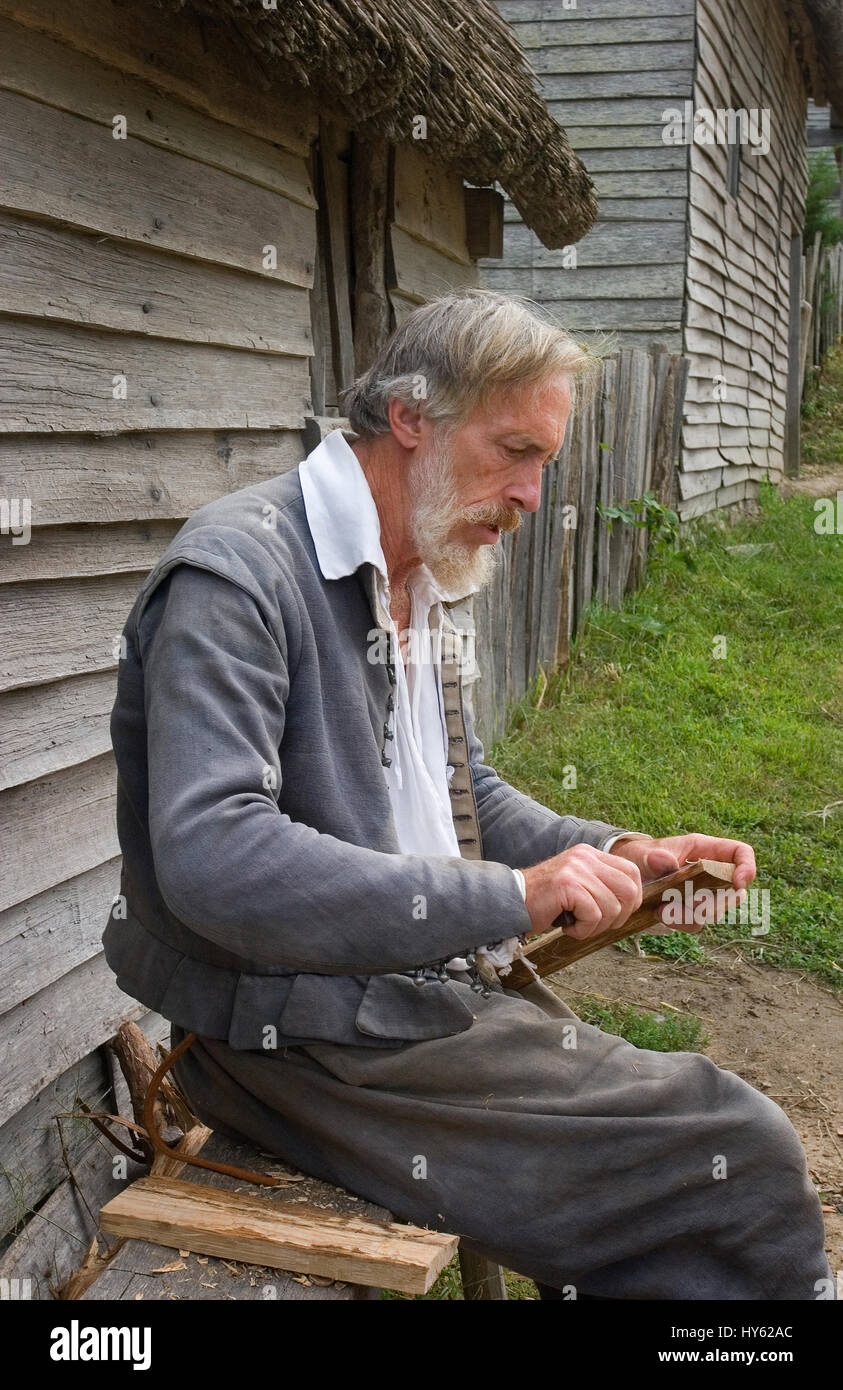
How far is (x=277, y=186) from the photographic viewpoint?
3424mm

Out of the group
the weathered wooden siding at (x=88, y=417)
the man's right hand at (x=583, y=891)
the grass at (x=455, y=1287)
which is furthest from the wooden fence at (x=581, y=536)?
the man's right hand at (x=583, y=891)

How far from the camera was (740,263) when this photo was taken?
10.0 meters

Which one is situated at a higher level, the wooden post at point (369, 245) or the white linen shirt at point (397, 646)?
the wooden post at point (369, 245)

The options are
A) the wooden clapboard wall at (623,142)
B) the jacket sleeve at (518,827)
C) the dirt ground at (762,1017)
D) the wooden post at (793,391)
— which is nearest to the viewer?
the jacket sleeve at (518,827)

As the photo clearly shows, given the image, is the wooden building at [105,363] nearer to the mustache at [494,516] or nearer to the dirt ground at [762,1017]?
the mustache at [494,516]

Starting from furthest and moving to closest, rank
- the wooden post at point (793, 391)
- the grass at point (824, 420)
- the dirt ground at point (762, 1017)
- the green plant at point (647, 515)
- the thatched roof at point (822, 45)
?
the grass at point (824, 420), the wooden post at point (793, 391), the thatched roof at point (822, 45), the green plant at point (647, 515), the dirt ground at point (762, 1017)

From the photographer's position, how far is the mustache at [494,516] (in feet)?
6.85

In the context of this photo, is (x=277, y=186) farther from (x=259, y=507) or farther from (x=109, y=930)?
(x=109, y=930)

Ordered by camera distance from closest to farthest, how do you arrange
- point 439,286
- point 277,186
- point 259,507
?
point 259,507 → point 277,186 → point 439,286

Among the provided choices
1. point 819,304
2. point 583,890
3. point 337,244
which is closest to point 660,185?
point 337,244

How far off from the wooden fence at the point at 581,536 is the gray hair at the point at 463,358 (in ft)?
10.7

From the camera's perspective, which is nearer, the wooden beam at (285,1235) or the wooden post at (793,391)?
the wooden beam at (285,1235)
